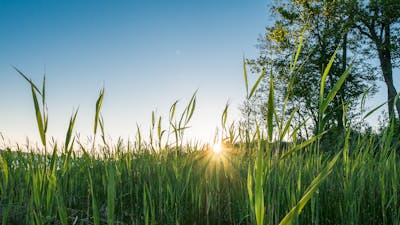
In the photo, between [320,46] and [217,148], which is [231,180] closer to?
[217,148]

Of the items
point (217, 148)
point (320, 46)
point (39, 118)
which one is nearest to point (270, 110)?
point (39, 118)

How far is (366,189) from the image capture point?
2.09 metres

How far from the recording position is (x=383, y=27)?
19.5m

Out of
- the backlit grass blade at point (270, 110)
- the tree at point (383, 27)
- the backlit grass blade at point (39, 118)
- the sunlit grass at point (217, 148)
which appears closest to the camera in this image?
the backlit grass blade at point (270, 110)

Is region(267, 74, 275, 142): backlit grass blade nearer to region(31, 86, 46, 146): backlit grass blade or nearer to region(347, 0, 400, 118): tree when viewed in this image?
region(31, 86, 46, 146): backlit grass blade

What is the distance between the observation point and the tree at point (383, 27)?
59.2ft

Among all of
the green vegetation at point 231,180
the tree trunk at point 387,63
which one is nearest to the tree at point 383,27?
the tree trunk at point 387,63

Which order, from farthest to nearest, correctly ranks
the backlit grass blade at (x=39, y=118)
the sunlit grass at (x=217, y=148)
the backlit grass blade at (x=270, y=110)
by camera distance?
the sunlit grass at (x=217, y=148) → the backlit grass blade at (x=39, y=118) → the backlit grass blade at (x=270, y=110)

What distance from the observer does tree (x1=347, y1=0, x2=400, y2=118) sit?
18.0m

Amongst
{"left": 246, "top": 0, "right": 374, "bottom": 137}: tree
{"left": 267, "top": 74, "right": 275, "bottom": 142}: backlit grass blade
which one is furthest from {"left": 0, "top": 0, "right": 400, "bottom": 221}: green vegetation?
{"left": 246, "top": 0, "right": 374, "bottom": 137}: tree

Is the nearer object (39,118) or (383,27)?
(39,118)

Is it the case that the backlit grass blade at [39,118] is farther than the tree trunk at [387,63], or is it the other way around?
the tree trunk at [387,63]

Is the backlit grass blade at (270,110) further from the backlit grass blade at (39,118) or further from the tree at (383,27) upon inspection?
the tree at (383,27)

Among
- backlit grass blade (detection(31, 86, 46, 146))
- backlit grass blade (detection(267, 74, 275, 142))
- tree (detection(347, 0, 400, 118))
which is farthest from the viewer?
tree (detection(347, 0, 400, 118))
